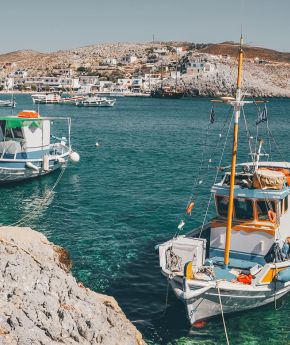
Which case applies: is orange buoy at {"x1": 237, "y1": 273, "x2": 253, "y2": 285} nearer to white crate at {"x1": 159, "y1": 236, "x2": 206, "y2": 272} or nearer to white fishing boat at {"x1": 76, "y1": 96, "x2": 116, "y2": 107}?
white crate at {"x1": 159, "y1": 236, "x2": 206, "y2": 272}

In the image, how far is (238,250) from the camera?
803 inches

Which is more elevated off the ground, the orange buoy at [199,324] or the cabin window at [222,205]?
the cabin window at [222,205]

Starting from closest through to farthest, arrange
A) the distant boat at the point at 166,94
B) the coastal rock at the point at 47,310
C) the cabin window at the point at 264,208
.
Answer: the coastal rock at the point at 47,310 < the cabin window at the point at 264,208 < the distant boat at the point at 166,94

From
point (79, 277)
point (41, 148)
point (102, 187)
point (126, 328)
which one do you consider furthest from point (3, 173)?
point (126, 328)

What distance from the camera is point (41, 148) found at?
42.1 meters

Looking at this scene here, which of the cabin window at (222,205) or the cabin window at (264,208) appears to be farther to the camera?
the cabin window at (222,205)

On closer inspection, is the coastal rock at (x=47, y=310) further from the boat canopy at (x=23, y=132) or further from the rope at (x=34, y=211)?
the boat canopy at (x=23, y=132)

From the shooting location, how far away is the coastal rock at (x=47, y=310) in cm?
1055

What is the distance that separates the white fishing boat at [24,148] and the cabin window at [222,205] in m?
22.7

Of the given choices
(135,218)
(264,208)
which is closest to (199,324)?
(264,208)

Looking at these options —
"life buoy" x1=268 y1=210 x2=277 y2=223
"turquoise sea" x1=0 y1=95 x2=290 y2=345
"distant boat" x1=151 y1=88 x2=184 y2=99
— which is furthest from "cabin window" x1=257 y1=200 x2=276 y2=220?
"distant boat" x1=151 y1=88 x2=184 y2=99

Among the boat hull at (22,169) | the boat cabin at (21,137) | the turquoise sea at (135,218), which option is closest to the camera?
the turquoise sea at (135,218)

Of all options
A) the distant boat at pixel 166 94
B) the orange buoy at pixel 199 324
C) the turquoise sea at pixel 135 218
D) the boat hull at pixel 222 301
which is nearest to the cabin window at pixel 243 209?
the boat hull at pixel 222 301

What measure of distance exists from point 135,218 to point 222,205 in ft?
33.5
